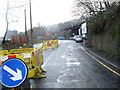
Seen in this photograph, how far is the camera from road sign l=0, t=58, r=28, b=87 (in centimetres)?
360

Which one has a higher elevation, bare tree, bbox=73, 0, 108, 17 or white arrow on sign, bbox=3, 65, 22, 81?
bare tree, bbox=73, 0, 108, 17

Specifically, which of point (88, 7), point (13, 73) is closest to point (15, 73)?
point (13, 73)

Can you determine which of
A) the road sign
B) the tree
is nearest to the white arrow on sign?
the road sign

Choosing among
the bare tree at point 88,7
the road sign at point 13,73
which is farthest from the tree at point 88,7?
the road sign at point 13,73

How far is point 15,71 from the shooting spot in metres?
3.65

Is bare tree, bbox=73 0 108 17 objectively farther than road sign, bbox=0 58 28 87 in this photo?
Yes

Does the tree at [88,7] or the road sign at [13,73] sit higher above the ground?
the tree at [88,7]

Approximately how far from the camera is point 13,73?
364 centimetres

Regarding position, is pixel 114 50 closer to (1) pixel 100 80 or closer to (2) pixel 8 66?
(1) pixel 100 80

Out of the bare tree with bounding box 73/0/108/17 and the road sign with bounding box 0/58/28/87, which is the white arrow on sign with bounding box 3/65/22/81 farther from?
the bare tree with bounding box 73/0/108/17

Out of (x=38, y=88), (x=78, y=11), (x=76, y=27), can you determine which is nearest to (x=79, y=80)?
(x=38, y=88)

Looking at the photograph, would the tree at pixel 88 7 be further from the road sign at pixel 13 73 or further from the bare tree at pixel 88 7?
the road sign at pixel 13 73

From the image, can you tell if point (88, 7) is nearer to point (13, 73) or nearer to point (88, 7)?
point (88, 7)

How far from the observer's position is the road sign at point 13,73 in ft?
11.8
